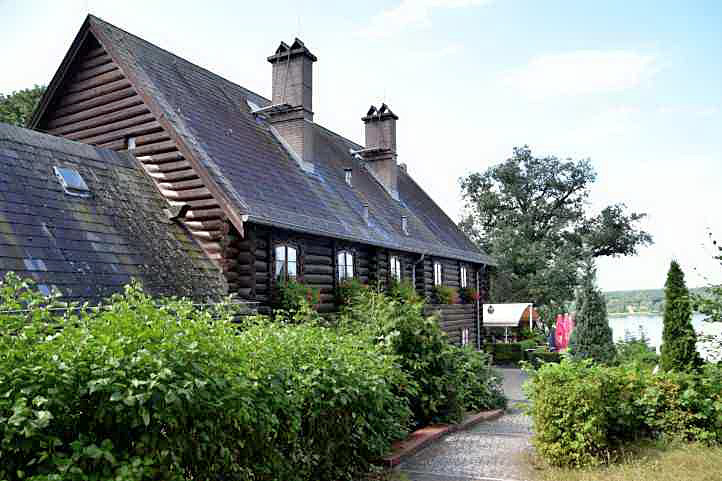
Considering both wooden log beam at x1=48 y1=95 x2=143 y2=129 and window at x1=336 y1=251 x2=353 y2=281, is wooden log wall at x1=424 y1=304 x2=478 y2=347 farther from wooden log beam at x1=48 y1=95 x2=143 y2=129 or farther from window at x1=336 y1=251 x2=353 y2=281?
wooden log beam at x1=48 y1=95 x2=143 y2=129

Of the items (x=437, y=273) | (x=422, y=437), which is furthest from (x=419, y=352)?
(x=437, y=273)

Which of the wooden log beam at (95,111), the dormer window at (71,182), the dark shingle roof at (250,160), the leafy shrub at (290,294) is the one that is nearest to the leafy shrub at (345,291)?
the dark shingle roof at (250,160)

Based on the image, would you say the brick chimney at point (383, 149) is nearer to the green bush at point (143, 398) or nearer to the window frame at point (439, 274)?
the window frame at point (439, 274)

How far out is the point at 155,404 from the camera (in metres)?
4.15

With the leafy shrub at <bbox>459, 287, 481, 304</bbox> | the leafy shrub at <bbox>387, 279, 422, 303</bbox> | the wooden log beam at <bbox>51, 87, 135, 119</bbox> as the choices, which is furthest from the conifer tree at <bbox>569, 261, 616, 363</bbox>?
the wooden log beam at <bbox>51, 87, 135, 119</bbox>

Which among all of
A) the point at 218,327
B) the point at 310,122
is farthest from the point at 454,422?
the point at 310,122

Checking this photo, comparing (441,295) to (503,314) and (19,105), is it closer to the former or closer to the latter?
(503,314)

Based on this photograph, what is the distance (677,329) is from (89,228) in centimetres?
1041

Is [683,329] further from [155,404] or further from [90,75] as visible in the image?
[90,75]

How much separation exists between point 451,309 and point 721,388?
50.9 ft

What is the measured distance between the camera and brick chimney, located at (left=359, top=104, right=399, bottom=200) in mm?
25000

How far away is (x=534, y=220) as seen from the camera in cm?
4531

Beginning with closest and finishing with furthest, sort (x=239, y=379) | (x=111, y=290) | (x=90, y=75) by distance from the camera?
(x=239, y=379), (x=111, y=290), (x=90, y=75)

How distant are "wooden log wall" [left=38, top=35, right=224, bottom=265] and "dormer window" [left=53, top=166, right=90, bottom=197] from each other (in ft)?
6.48
